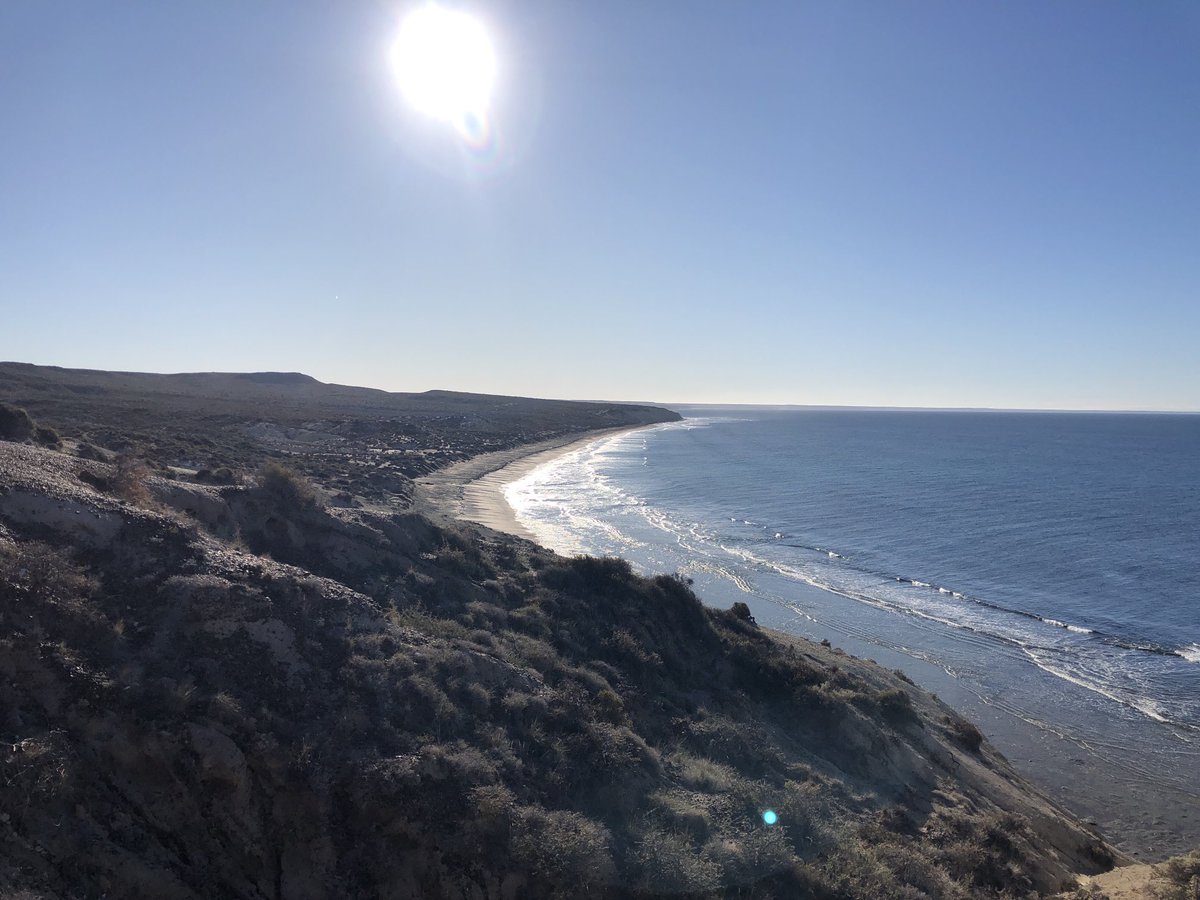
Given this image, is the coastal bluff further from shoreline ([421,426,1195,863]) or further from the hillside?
the hillside

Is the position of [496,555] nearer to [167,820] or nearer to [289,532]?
[289,532]

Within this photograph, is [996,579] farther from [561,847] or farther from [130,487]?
[130,487]

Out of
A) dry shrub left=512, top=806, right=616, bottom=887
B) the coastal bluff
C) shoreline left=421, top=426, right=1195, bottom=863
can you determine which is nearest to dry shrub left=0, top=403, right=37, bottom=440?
the coastal bluff

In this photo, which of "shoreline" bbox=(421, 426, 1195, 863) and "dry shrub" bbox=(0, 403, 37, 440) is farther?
"dry shrub" bbox=(0, 403, 37, 440)

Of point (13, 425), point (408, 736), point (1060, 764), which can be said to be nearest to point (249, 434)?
point (13, 425)

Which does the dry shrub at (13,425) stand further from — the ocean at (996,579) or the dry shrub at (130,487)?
the ocean at (996,579)

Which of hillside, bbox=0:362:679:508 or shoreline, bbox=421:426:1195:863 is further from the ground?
hillside, bbox=0:362:679:508
